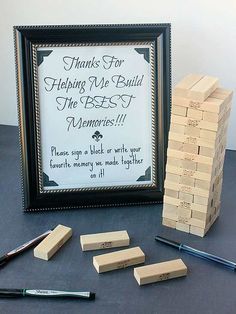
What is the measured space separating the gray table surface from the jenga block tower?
0.10ft

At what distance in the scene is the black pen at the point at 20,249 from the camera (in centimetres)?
80

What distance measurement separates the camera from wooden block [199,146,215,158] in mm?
814

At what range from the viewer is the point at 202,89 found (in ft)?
2.64

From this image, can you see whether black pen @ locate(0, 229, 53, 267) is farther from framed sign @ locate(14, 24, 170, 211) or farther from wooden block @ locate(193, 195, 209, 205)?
wooden block @ locate(193, 195, 209, 205)

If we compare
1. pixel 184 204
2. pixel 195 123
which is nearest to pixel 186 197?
pixel 184 204

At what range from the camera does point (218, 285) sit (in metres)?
0.76

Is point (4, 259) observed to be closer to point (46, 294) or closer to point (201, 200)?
point (46, 294)

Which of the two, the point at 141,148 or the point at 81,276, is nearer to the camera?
the point at 81,276

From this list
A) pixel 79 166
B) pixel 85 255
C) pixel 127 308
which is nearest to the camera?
pixel 127 308

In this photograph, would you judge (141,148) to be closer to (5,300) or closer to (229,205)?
(229,205)

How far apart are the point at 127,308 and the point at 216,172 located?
0.26m

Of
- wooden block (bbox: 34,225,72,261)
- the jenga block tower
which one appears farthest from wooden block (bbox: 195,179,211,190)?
wooden block (bbox: 34,225,72,261)

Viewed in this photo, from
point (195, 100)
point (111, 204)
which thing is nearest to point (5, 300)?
point (111, 204)

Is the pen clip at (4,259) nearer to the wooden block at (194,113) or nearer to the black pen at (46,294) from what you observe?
the black pen at (46,294)
